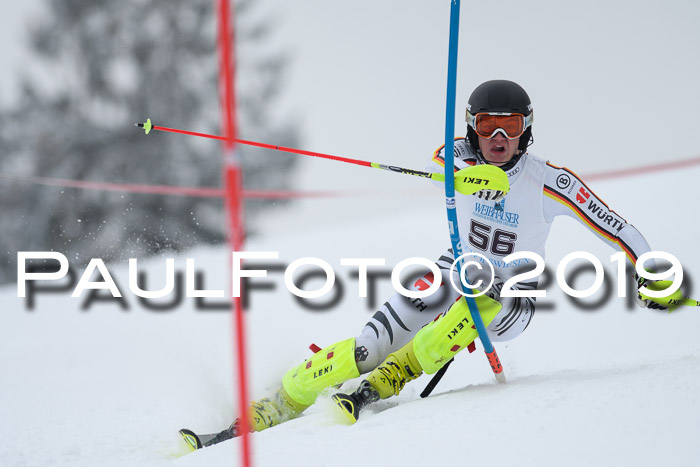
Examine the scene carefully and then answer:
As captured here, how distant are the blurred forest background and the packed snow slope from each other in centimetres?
486

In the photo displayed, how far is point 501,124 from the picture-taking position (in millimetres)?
2422

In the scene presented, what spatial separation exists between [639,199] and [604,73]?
1.76 m

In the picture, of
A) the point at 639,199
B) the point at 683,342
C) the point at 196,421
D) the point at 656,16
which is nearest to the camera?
the point at 196,421

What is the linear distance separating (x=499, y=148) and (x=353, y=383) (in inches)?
44.4

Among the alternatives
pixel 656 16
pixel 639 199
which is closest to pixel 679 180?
pixel 639 199

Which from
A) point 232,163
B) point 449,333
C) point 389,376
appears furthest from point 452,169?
point 232,163

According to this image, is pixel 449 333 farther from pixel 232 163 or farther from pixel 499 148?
pixel 232 163

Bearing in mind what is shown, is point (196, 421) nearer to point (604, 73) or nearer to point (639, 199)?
point (639, 199)

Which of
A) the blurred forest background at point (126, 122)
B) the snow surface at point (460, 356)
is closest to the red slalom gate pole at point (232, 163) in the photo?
the snow surface at point (460, 356)

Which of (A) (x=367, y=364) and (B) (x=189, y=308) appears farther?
(B) (x=189, y=308)

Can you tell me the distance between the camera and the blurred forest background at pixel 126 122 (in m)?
11.5

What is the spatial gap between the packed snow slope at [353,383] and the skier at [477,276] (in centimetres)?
12

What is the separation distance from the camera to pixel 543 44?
725 cm

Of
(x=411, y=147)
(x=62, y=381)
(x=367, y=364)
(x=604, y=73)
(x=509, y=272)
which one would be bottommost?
(x=62, y=381)
